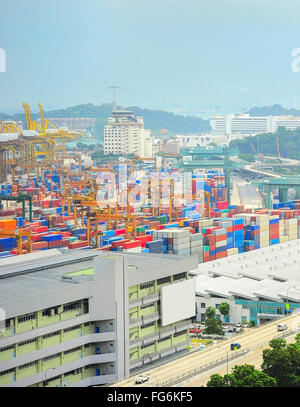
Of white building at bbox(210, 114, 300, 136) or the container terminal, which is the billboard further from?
white building at bbox(210, 114, 300, 136)

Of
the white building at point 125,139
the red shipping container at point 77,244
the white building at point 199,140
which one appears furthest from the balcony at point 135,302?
the white building at point 199,140

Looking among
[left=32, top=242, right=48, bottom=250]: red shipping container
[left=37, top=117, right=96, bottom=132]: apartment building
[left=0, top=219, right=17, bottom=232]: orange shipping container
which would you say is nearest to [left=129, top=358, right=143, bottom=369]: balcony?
[left=32, top=242, right=48, bottom=250]: red shipping container

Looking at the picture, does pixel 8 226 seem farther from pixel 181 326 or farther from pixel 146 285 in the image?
pixel 146 285

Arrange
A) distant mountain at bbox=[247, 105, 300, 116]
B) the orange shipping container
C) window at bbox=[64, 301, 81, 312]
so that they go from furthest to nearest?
1. distant mountain at bbox=[247, 105, 300, 116]
2. the orange shipping container
3. window at bbox=[64, 301, 81, 312]

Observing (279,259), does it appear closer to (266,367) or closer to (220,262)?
(220,262)

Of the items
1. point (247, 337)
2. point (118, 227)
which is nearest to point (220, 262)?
point (118, 227)
